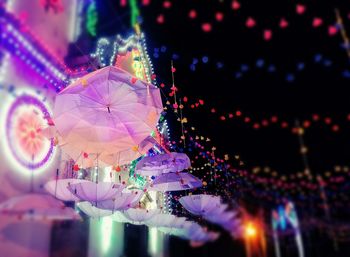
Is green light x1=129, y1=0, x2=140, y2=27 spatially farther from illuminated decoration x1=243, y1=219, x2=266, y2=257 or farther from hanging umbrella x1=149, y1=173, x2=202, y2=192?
illuminated decoration x1=243, y1=219, x2=266, y2=257

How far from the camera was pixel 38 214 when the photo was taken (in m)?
5.54

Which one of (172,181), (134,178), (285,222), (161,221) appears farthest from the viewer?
(285,222)

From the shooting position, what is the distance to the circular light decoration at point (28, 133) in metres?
6.77

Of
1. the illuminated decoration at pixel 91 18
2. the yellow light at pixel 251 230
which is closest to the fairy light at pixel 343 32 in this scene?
the illuminated decoration at pixel 91 18

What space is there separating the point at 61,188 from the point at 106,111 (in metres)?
2.01

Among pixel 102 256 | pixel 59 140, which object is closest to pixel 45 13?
pixel 59 140

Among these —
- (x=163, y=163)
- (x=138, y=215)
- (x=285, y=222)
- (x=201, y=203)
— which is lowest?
(x=138, y=215)

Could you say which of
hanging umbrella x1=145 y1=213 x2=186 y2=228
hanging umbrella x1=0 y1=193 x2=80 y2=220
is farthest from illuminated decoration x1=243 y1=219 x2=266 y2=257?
hanging umbrella x1=0 y1=193 x2=80 y2=220

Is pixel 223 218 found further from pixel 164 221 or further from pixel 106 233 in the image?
pixel 106 233

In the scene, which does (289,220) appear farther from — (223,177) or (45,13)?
(45,13)

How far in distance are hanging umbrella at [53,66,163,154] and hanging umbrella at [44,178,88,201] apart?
80cm

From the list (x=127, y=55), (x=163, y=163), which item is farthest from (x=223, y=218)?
(x=127, y=55)

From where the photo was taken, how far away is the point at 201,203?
1176 centimetres

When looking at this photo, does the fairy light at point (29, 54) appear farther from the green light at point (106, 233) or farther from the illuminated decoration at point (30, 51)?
the green light at point (106, 233)
